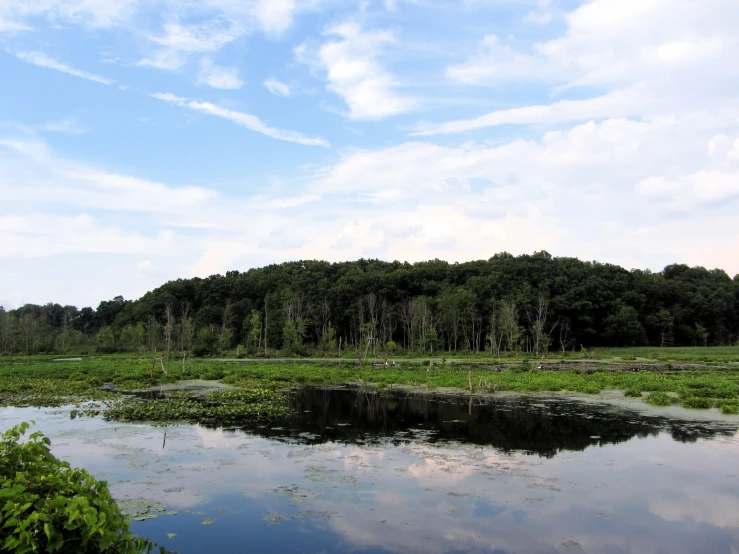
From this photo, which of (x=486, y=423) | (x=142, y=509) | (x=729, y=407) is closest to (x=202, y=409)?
(x=486, y=423)

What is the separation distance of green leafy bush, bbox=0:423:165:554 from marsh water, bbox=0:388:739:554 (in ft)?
11.6

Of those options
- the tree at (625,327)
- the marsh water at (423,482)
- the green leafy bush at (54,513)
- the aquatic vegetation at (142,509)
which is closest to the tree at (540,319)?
the tree at (625,327)

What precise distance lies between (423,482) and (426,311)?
5884 centimetres

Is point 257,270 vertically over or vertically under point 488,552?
over

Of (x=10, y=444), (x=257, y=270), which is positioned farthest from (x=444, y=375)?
(x=257, y=270)

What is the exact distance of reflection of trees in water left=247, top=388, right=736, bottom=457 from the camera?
53.5ft

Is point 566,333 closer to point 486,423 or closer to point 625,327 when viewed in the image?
point 625,327

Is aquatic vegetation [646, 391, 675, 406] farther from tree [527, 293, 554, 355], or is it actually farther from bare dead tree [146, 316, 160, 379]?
tree [527, 293, 554, 355]

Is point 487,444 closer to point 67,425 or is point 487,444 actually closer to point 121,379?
point 67,425

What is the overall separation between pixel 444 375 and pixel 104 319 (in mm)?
101235

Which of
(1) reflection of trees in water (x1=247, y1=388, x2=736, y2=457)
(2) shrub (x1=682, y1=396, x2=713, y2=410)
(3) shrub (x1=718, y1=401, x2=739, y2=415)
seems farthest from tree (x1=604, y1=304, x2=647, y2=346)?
(1) reflection of trees in water (x1=247, y1=388, x2=736, y2=457)

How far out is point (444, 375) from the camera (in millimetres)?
34969

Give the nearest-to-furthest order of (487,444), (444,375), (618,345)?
1. (487,444)
2. (444,375)
3. (618,345)

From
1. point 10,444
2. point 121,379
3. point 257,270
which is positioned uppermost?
point 257,270
